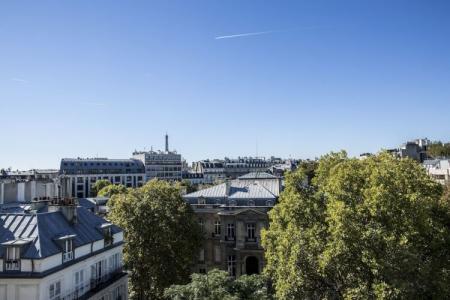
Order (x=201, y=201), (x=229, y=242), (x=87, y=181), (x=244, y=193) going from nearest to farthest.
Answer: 1. (x=229, y=242)
2. (x=244, y=193)
3. (x=201, y=201)
4. (x=87, y=181)

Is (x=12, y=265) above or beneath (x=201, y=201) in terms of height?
beneath

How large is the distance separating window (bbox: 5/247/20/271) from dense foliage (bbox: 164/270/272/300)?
26.9ft

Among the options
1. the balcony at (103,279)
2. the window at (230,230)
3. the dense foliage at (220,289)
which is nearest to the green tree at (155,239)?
the balcony at (103,279)

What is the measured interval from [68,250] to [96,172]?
130103mm

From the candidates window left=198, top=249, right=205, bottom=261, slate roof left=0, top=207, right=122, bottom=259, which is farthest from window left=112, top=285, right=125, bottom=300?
window left=198, top=249, right=205, bottom=261

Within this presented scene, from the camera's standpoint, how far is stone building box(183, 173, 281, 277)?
47.1 m

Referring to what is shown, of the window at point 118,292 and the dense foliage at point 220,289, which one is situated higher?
the dense foliage at point 220,289

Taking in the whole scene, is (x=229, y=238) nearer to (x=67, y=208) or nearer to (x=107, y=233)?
(x=107, y=233)

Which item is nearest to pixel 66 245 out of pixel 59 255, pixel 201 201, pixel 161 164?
pixel 59 255

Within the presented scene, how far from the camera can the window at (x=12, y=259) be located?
24031mm

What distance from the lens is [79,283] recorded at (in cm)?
2811

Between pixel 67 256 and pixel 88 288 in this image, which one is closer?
pixel 67 256

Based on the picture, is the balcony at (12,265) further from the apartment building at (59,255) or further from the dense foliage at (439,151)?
the dense foliage at (439,151)

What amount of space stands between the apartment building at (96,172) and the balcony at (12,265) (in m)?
119
